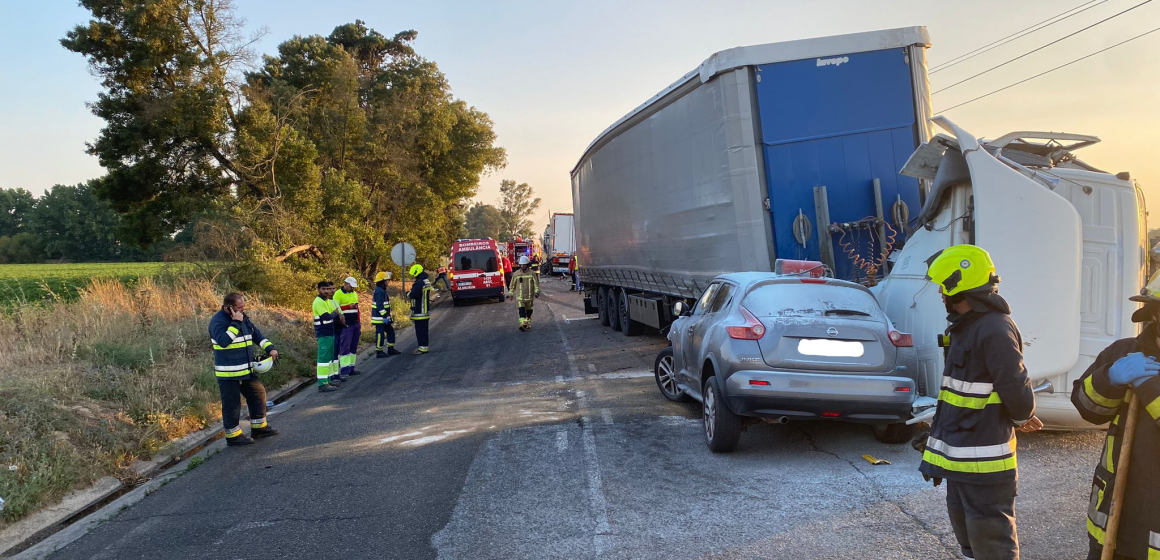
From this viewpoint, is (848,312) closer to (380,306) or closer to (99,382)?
(99,382)

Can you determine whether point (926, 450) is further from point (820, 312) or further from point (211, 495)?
point (211, 495)

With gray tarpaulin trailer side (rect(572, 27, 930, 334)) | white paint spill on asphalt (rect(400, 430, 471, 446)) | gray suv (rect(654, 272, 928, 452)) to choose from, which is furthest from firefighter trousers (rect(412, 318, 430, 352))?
gray suv (rect(654, 272, 928, 452))

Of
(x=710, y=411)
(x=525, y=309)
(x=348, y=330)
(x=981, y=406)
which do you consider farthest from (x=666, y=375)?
(x=525, y=309)

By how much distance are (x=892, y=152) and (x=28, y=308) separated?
13.0 m

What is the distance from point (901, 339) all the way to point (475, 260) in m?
21.1

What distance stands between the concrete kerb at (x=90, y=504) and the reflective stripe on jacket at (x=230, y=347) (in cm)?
83

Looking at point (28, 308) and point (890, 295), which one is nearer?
point (890, 295)

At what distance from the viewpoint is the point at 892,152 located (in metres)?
8.28

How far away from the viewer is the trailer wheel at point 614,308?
612 inches

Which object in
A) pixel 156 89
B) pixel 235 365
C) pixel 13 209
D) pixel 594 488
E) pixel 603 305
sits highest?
pixel 13 209

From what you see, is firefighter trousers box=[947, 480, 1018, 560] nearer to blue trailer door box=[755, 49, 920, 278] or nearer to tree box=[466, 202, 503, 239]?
blue trailer door box=[755, 49, 920, 278]

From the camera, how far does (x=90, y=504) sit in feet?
18.3

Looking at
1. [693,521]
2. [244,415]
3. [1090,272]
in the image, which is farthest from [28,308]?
[1090,272]

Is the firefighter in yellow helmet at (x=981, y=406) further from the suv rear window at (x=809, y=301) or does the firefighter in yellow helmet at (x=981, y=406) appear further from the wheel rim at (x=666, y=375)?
the wheel rim at (x=666, y=375)
